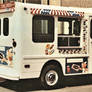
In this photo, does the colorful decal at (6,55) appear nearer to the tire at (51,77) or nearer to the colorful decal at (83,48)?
the tire at (51,77)

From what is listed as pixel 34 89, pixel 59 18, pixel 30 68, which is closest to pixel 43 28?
pixel 59 18

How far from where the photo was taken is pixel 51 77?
9852 millimetres

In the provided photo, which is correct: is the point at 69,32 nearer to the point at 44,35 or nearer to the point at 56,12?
the point at 56,12

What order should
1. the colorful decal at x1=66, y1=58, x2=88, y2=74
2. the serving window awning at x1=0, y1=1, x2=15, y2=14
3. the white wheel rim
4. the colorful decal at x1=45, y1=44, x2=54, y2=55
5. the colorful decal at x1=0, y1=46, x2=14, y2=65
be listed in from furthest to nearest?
the colorful decal at x1=66, y1=58, x2=88, y2=74
the white wheel rim
the colorful decal at x1=45, y1=44, x2=54, y2=55
the colorful decal at x1=0, y1=46, x2=14, y2=65
the serving window awning at x1=0, y1=1, x2=15, y2=14

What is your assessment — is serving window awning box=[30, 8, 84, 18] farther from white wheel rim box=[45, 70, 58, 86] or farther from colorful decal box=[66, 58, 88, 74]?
white wheel rim box=[45, 70, 58, 86]

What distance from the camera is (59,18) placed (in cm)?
1008

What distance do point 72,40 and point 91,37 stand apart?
762 millimetres


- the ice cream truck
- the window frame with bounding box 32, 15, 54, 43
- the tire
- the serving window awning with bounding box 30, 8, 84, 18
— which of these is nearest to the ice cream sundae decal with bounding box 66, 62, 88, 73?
the ice cream truck

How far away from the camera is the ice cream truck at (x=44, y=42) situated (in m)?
9.27

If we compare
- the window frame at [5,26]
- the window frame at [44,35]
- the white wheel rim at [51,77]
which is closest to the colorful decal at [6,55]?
the window frame at [5,26]

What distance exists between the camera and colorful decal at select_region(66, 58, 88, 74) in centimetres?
1011

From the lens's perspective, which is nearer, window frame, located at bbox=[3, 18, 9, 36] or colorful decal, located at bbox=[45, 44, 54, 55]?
colorful decal, located at bbox=[45, 44, 54, 55]

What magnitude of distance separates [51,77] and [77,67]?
3.43 ft

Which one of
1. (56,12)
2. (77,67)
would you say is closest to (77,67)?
(77,67)
